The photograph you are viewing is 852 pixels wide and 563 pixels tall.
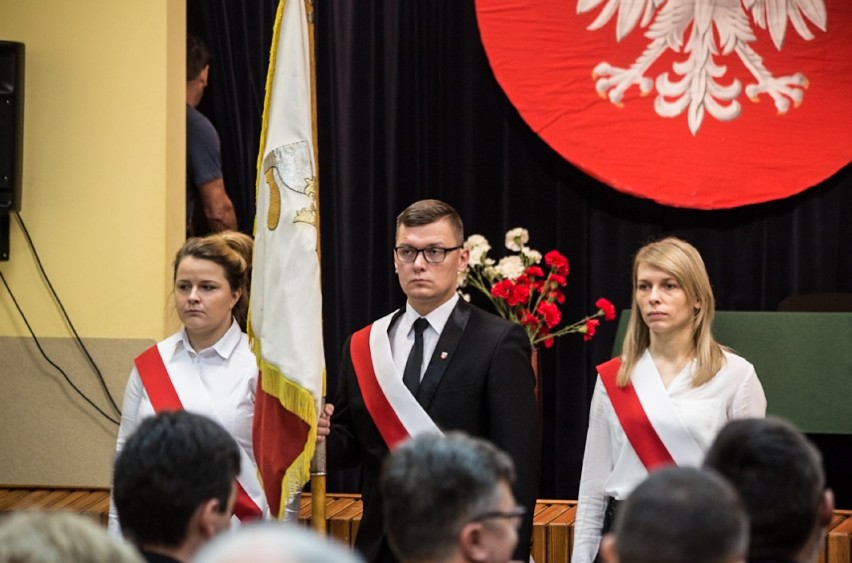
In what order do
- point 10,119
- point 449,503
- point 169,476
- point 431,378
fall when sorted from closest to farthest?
point 449,503 → point 169,476 → point 431,378 → point 10,119

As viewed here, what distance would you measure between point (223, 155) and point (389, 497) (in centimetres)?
348

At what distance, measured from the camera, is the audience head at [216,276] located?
3.44 metres

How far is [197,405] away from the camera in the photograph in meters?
3.34

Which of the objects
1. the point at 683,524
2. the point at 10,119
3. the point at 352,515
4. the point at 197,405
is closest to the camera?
the point at 683,524

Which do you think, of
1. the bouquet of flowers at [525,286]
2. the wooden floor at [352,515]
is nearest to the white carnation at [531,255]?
the bouquet of flowers at [525,286]

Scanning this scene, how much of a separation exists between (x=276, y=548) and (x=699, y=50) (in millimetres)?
4347

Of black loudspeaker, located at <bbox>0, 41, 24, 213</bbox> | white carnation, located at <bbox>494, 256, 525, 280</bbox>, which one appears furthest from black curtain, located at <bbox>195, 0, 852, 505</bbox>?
black loudspeaker, located at <bbox>0, 41, 24, 213</bbox>

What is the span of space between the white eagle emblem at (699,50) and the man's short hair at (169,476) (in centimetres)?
342

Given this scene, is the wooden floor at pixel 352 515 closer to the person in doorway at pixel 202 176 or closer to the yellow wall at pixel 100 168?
the yellow wall at pixel 100 168

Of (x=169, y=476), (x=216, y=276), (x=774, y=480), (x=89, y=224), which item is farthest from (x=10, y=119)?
(x=774, y=480)

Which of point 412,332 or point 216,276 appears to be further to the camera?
point 216,276

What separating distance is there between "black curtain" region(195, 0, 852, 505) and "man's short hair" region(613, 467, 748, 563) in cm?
361

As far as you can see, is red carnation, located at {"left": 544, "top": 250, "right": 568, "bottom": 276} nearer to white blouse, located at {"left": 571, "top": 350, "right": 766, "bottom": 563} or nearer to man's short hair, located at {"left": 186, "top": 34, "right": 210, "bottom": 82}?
white blouse, located at {"left": 571, "top": 350, "right": 766, "bottom": 563}

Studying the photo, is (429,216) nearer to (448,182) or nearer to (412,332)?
(412,332)
